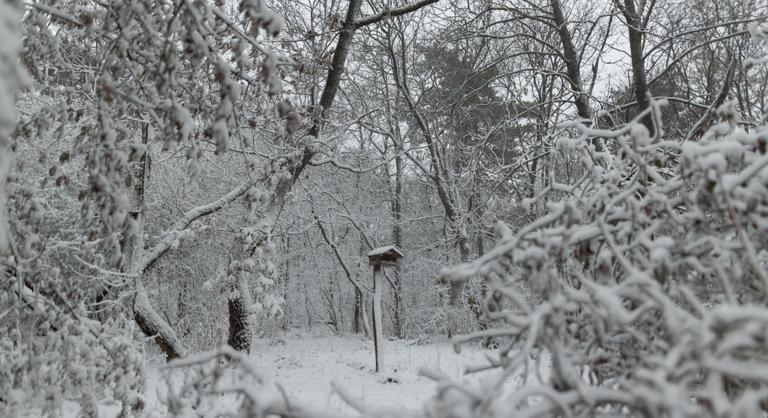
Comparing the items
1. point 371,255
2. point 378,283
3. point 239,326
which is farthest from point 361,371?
point 239,326

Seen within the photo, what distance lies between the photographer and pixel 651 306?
50.3 inches

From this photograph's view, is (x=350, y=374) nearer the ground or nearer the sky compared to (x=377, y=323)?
nearer the ground

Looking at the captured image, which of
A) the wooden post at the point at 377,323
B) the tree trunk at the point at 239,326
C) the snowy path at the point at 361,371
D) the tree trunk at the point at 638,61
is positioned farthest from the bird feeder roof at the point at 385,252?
the tree trunk at the point at 638,61

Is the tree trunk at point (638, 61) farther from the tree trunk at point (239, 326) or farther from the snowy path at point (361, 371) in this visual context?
the tree trunk at point (239, 326)

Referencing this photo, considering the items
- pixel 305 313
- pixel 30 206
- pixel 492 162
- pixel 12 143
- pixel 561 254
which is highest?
pixel 492 162

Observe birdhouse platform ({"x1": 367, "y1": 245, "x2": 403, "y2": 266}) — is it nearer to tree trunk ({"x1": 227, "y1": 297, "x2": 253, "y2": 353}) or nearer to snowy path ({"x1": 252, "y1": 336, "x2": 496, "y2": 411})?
snowy path ({"x1": 252, "y1": 336, "x2": 496, "y2": 411})

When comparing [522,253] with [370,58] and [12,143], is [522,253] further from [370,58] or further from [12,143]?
[370,58]

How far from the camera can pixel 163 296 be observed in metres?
11.1

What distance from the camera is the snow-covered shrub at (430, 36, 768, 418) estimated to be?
102 centimetres

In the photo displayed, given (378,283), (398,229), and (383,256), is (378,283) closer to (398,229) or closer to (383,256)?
(383,256)

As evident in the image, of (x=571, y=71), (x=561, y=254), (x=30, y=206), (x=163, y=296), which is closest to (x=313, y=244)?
(x=163, y=296)

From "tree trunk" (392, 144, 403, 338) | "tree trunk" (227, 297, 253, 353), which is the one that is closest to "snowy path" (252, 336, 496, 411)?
"tree trunk" (227, 297, 253, 353)

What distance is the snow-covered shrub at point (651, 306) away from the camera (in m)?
1.02

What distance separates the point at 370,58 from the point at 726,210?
11934 mm
